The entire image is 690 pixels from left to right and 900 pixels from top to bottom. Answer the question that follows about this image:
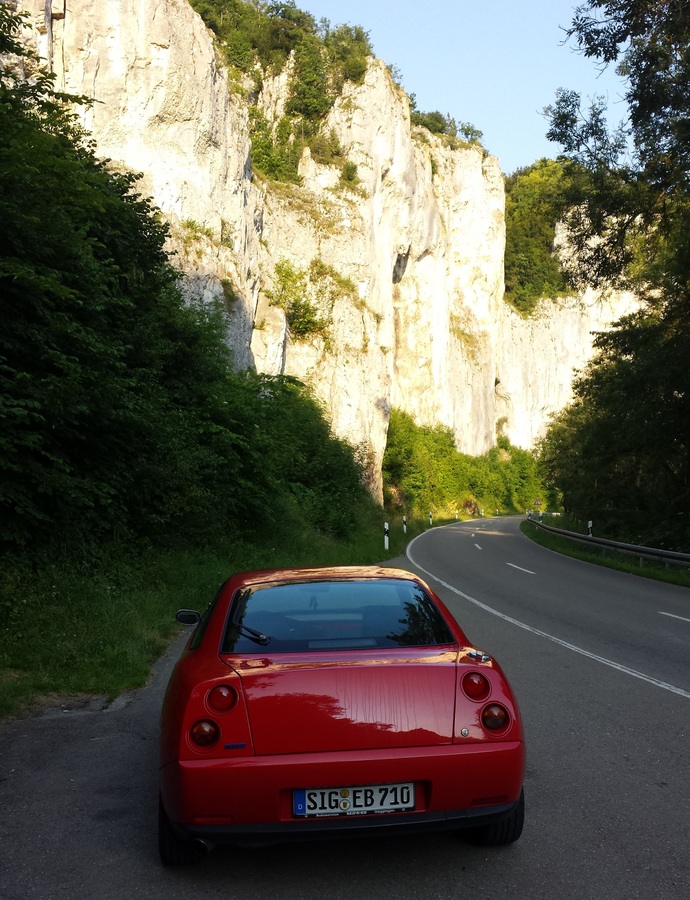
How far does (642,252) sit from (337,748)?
22563 millimetres

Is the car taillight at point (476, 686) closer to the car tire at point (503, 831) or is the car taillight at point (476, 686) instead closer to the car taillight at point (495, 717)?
the car taillight at point (495, 717)

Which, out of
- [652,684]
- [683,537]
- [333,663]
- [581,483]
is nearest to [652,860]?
[333,663]

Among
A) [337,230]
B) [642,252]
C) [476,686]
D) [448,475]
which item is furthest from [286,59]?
[476,686]

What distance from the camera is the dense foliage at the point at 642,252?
58.8 feet

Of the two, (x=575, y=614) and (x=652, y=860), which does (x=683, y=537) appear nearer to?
(x=575, y=614)

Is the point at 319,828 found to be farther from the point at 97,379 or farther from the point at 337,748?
the point at 97,379

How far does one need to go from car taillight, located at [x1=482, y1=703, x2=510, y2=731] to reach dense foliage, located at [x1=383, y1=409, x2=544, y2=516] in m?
57.5

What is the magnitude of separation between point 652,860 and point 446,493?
68.9m

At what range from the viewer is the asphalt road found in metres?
3.57

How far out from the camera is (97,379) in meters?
10.6

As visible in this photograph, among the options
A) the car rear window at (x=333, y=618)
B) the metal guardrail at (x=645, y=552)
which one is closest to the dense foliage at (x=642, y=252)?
the metal guardrail at (x=645, y=552)

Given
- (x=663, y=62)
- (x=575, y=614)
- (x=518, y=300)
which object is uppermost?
(x=518, y=300)

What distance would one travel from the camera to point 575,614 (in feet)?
42.4

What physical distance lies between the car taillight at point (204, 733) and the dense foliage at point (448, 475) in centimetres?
5777
